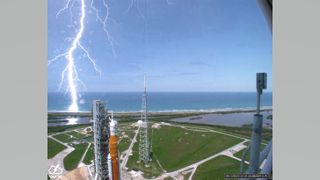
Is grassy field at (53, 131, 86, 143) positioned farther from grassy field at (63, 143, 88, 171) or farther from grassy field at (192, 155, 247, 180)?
grassy field at (192, 155, 247, 180)

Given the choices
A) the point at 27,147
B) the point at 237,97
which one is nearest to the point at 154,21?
the point at 237,97

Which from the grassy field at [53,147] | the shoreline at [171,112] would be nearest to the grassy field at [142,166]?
the shoreline at [171,112]

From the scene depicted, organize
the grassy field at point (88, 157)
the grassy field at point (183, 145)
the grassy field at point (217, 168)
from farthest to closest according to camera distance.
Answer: the grassy field at point (183, 145) → the grassy field at point (217, 168) → the grassy field at point (88, 157)

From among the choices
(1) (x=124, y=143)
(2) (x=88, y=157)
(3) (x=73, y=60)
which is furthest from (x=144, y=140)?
(3) (x=73, y=60)

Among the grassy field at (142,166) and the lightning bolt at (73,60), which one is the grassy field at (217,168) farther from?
the lightning bolt at (73,60)

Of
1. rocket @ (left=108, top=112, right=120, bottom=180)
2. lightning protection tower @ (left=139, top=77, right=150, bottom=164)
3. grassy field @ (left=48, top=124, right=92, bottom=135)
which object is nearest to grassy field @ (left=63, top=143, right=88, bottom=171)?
grassy field @ (left=48, top=124, right=92, bottom=135)

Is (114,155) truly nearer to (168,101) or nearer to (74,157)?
(74,157)
